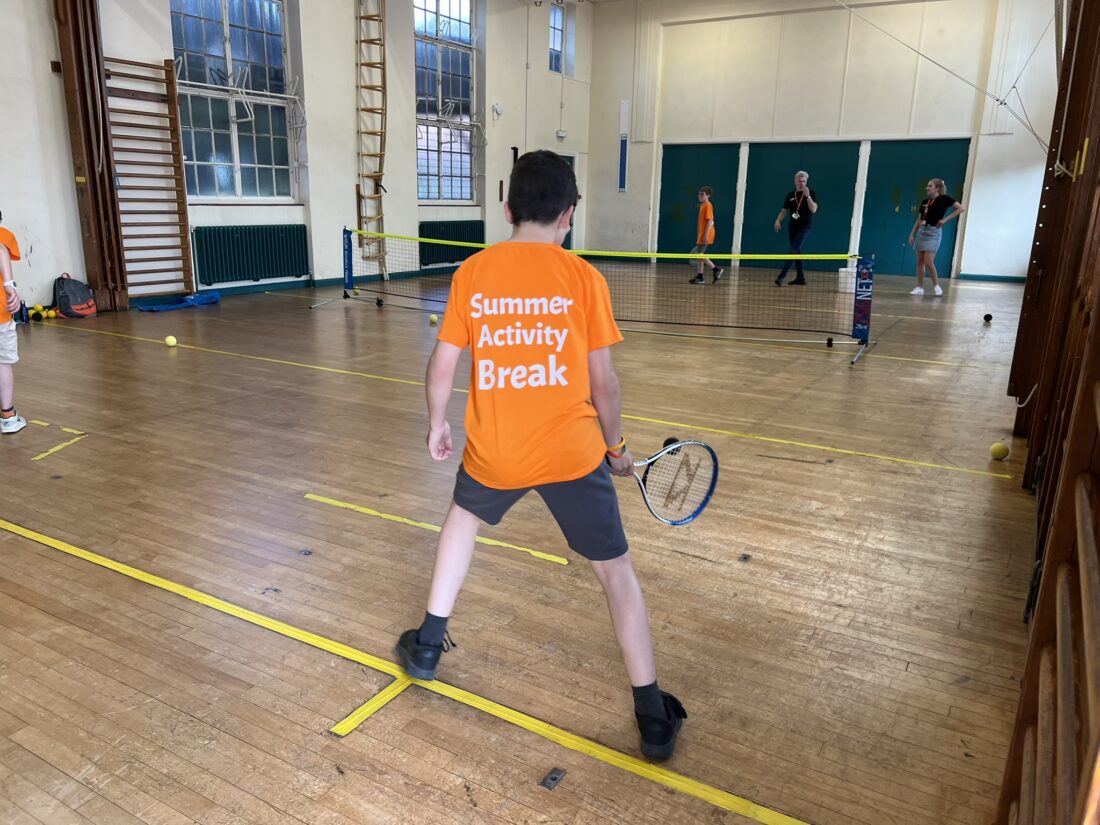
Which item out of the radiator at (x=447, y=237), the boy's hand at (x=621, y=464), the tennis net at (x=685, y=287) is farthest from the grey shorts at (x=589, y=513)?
the radiator at (x=447, y=237)

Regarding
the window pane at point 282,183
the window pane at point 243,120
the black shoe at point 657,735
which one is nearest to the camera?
the black shoe at point 657,735

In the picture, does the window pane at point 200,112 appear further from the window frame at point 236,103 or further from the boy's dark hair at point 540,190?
the boy's dark hair at point 540,190

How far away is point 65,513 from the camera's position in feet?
14.4

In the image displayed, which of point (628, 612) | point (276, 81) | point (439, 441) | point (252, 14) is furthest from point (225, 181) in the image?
point (628, 612)

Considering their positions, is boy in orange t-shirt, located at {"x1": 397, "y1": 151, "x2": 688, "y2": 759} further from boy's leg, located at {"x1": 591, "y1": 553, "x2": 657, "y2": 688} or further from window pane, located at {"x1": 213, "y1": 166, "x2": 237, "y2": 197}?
window pane, located at {"x1": 213, "y1": 166, "x2": 237, "y2": 197}

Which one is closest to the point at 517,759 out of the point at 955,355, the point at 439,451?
the point at 439,451

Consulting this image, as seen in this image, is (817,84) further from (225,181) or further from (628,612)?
(628,612)

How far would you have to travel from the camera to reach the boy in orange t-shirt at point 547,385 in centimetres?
229

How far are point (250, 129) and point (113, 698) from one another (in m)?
12.7

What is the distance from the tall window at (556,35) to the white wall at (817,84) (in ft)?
4.29

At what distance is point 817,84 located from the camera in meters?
18.4

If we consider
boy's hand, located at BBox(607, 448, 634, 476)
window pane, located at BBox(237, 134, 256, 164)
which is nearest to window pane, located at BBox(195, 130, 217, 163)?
window pane, located at BBox(237, 134, 256, 164)

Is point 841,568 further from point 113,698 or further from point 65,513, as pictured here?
point 65,513

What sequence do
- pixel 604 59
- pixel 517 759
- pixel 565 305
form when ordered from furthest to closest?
pixel 604 59 → pixel 517 759 → pixel 565 305
